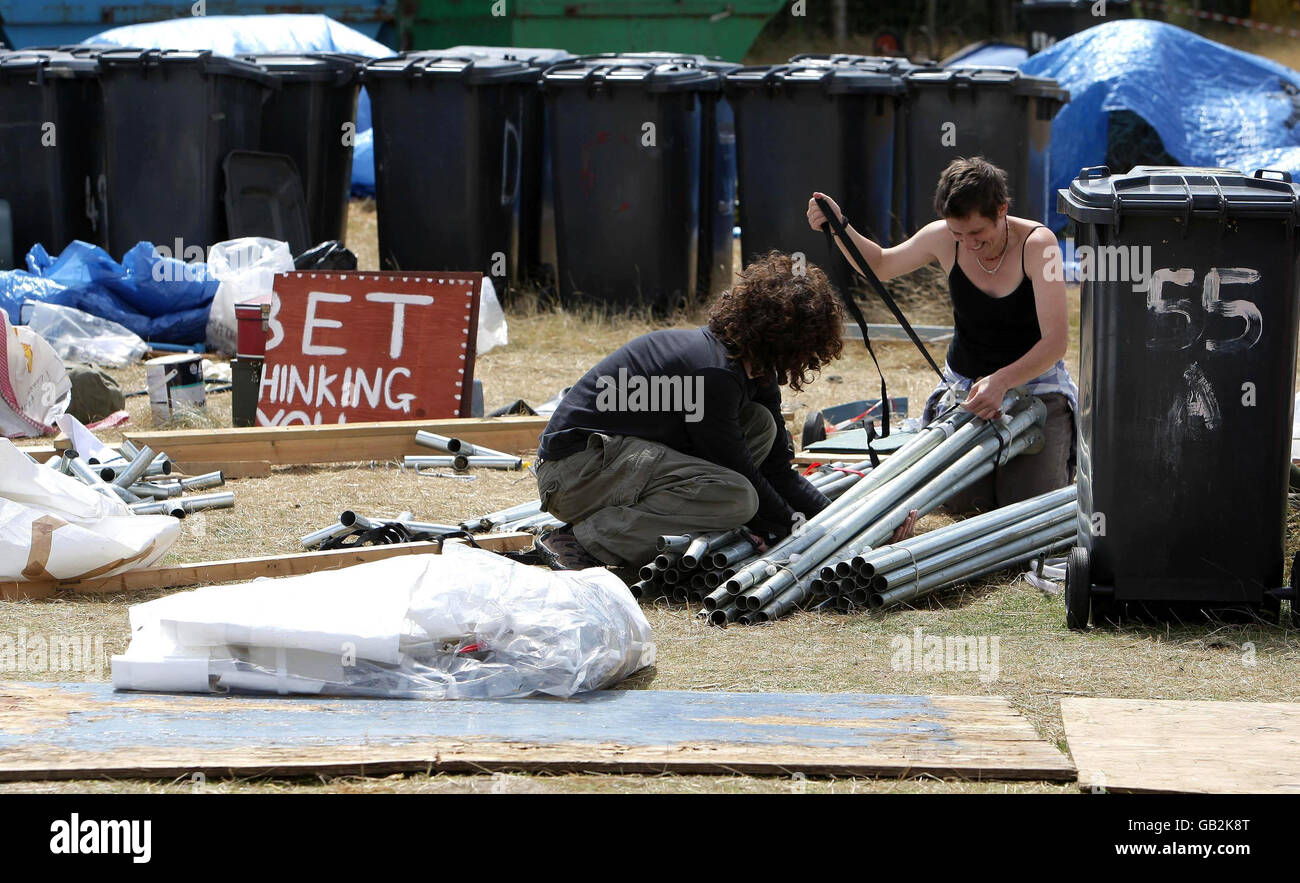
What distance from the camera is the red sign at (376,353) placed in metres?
7.14

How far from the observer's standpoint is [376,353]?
283 inches

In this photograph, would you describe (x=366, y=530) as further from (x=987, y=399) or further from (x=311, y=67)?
(x=311, y=67)

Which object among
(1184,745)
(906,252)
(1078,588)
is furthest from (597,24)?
(1184,745)

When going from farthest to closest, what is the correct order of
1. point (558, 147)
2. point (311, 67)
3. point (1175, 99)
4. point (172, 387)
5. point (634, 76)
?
point (1175, 99)
point (311, 67)
point (558, 147)
point (634, 76)
point (172, 387)

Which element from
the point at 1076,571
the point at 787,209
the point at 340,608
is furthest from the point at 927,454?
the point at 787,209

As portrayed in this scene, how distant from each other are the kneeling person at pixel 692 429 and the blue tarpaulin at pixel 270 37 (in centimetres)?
1013

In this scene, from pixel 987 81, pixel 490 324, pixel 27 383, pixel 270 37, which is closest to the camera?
pixel 27 383

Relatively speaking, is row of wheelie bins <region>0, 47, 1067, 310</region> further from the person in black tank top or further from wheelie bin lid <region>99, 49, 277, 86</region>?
the person in black tank top

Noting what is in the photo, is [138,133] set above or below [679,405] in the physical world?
above

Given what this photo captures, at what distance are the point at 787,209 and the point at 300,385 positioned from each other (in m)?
4.05

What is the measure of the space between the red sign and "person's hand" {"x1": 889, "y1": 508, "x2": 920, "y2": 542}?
2930mm

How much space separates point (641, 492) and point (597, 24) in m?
12.9

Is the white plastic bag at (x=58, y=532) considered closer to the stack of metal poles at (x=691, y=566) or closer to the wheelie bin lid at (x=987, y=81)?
the stack of metal poles at (x=691, y=566)
